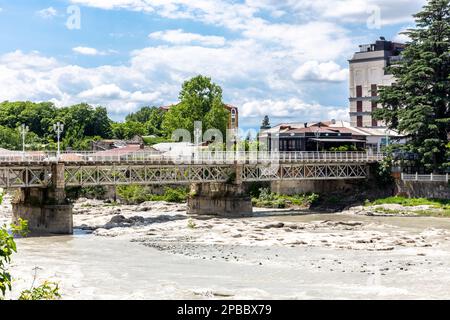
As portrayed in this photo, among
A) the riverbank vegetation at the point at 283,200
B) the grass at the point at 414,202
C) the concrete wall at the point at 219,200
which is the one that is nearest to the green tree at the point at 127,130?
the riverbank vegetation at the point at 283,200

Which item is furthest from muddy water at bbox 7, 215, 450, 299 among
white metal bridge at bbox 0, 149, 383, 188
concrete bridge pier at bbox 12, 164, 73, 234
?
white metal bridge at bbox 0, 149, 383, 188

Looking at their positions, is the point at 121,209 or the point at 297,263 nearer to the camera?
the point at 297,263

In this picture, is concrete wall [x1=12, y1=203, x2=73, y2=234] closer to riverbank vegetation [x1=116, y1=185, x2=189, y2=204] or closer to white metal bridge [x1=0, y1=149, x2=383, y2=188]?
white metal bridge [x1=0, y1=149, x2=383, y2=188]

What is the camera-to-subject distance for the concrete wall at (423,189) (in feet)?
250

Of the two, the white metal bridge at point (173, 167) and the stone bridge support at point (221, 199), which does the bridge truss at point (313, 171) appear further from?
the stone bridge support at point (221, 199)

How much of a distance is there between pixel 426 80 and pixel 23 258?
5296cm

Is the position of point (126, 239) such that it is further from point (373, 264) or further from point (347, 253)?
point (373, 264)

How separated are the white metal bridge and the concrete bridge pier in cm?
94

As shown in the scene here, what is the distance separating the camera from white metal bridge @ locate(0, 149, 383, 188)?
60.2 metres

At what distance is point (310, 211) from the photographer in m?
80.2

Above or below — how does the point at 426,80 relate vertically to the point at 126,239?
above

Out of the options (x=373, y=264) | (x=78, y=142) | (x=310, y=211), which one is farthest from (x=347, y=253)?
(x=78, y=142)
